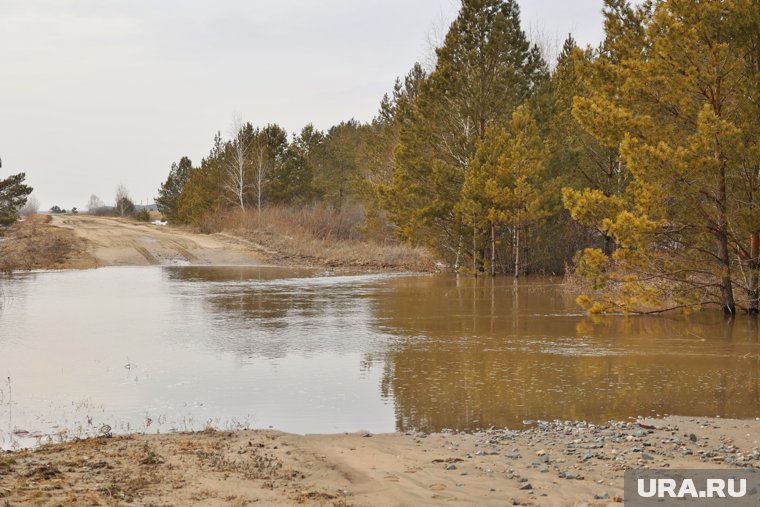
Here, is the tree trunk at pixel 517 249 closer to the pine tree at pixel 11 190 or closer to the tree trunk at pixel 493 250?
the tree trunk at pixel 493 250

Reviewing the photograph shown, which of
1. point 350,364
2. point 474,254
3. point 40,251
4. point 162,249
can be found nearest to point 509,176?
point 474,254

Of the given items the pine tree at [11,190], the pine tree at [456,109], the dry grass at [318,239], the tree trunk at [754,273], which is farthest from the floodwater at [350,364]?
the pine tree at [11,190]

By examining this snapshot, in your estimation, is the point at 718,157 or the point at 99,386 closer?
the point at 99,386

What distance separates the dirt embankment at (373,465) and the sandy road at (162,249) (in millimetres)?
34678

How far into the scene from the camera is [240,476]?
674 centimetres

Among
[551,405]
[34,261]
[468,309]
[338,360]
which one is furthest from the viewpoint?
[34,261]

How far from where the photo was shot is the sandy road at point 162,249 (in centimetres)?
4194

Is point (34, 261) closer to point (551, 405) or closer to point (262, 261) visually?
point (262, 261)

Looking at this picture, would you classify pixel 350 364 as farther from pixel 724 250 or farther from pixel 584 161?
pixel 584 161

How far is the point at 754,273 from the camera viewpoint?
59.5ft

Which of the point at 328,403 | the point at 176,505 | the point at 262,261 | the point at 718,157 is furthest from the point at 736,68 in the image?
the point at 262,261

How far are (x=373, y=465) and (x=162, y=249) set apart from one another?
39.3 m

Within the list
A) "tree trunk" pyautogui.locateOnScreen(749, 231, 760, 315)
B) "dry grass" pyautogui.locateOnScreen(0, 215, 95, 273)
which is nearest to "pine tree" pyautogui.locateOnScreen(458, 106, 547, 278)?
"tree trunk" pyautogui.locateOnScreen(749, 231, 760, 315)

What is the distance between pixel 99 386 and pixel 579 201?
11.6m
